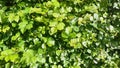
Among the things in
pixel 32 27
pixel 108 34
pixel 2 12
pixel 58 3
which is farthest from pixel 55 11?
pixel 108 34

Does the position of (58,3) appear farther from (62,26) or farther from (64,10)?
(62,26)

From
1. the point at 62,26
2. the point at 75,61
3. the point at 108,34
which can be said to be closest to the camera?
the point at 62,26

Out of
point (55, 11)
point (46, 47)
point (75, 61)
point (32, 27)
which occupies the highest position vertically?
point (55, 11)

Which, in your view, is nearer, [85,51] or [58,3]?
[58,3]

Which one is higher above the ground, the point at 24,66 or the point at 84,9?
the point at 84,9

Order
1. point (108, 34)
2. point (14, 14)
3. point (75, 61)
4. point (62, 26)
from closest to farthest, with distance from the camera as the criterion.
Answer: point (62, 26), point (14, 14), point (75, 61), point (108, 34)

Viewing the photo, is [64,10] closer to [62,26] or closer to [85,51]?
[62,26]
